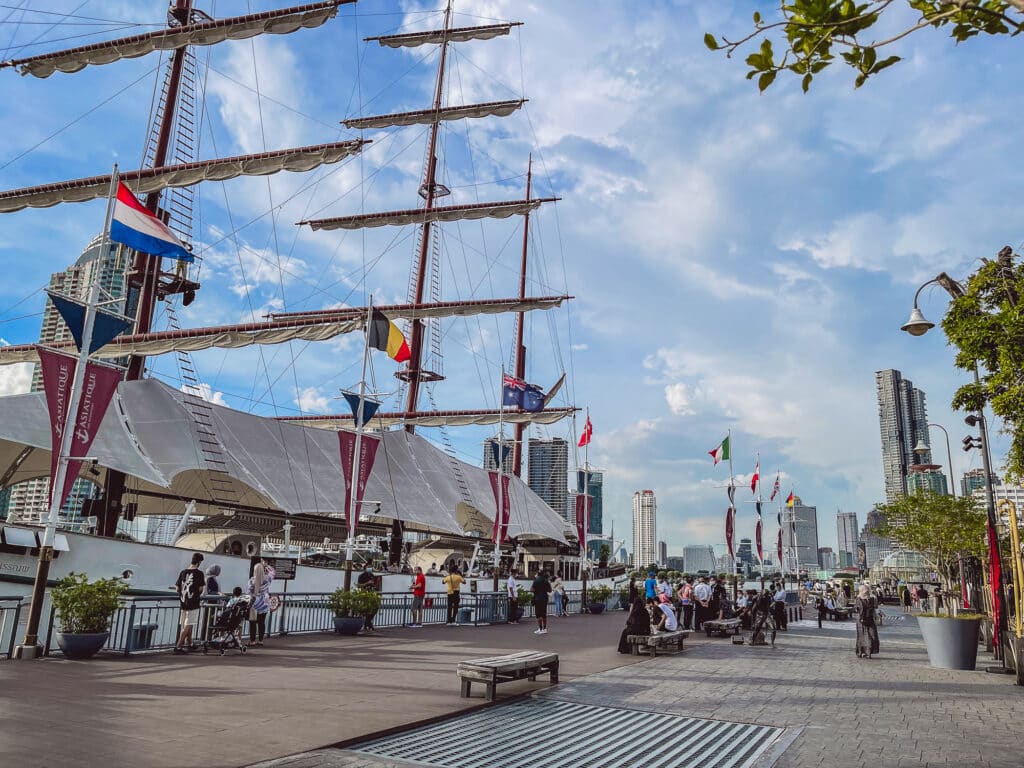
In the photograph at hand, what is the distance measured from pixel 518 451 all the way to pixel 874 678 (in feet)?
159

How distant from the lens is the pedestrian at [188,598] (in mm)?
12688

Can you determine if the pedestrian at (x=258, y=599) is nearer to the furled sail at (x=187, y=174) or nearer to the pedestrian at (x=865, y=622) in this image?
the pedestrian at (x=865, y=622)

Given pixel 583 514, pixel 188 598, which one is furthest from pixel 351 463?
pixel 583 514

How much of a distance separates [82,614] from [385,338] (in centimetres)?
1398

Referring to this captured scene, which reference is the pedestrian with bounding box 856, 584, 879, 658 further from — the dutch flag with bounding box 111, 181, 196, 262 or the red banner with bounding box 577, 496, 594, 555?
the red banner with bounding box 577, 496, 594, 555

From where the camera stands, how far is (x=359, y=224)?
143 feet

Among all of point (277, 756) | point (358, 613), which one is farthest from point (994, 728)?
point (358, 613)

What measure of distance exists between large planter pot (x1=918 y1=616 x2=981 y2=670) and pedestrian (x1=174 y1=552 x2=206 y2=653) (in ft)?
45.9

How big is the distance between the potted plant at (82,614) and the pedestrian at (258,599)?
8.55 feet

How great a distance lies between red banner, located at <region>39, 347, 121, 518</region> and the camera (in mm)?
12680

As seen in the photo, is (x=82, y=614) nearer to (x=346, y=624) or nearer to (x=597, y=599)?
(x=346, y=624)

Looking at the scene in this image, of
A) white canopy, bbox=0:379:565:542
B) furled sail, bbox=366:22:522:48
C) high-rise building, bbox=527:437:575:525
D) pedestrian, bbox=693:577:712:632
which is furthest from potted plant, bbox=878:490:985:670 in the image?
high-rise building, bbox=527:437:575:525

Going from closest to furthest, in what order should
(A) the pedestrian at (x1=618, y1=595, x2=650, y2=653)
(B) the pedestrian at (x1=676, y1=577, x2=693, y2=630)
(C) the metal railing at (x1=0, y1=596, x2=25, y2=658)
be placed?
(C) the metal railing at (x1=0, y1=596, x2=25, y2=658) < (A) the pedestrian at (x1=618, y1=595, x2=650, y2=653) < (B) the pedestrian at (x1=676, y1=577, x2=693, y2=630)

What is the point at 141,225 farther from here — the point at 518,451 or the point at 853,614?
the point at 518,451
